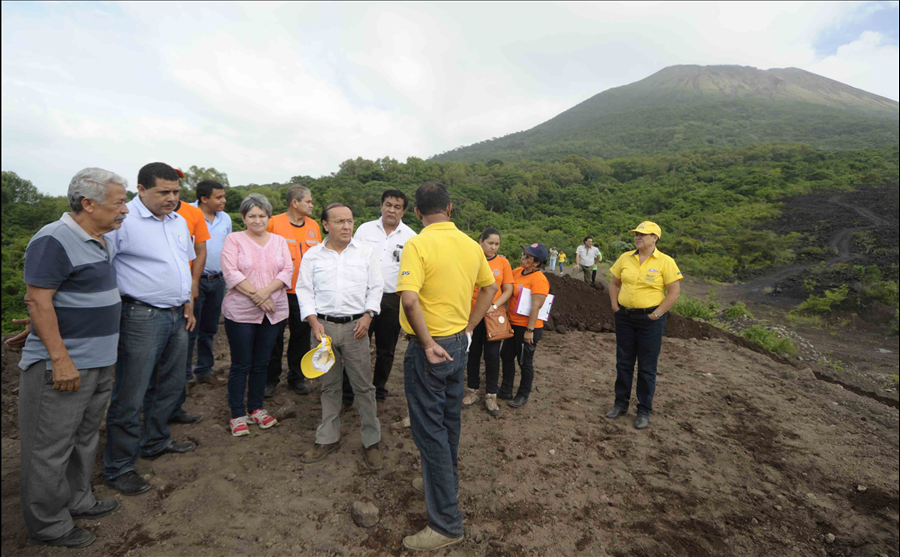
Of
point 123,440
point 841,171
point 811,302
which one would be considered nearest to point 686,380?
point 123,440

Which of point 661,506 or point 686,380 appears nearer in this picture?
point 661,506

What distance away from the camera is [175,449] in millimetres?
2775

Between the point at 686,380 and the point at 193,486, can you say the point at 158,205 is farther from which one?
the point at 686,380

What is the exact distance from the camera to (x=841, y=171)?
40.2 m

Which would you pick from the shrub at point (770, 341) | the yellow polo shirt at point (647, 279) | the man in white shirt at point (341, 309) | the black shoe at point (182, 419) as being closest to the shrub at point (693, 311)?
the shrub at point (770, 341)

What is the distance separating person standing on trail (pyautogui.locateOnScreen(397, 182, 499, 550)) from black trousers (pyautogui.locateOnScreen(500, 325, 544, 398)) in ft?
5.51

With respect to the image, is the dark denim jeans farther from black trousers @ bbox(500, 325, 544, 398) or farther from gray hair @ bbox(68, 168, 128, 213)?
gray hair @ bbox(68, 168, 128, 213)

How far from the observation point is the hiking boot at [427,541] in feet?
6.93

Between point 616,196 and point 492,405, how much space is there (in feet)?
157

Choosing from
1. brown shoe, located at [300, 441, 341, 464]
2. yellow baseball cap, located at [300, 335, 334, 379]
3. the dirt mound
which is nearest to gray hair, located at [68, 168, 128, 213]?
yellow baseball cap, located at [300, 335, 334, 379]

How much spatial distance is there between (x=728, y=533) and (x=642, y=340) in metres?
1.49

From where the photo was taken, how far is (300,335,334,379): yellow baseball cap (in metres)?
2.59

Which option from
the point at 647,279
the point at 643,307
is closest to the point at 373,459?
the point at 643,307

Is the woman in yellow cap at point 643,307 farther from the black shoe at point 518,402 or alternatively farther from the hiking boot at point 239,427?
the hiking boot at point 239,427
